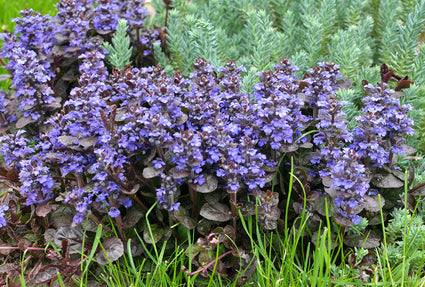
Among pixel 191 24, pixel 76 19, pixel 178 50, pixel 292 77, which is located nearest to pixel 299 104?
pixel 292 77

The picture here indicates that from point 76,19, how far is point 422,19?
2.51 meters

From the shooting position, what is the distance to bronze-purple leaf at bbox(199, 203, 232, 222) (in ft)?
7.71

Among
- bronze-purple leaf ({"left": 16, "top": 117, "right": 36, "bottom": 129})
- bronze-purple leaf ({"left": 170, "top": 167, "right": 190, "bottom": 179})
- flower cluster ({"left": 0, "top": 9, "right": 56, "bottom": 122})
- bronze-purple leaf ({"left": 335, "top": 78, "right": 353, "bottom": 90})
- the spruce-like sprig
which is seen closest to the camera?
bronze-purple leaf ({"left": 170, "top": 167, "right": 190, "bottom": 179})

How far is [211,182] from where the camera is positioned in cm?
230

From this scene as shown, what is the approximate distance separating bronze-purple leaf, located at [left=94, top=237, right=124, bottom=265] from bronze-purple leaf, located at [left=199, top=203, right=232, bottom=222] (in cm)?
48

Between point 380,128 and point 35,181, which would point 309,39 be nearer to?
point 380,128

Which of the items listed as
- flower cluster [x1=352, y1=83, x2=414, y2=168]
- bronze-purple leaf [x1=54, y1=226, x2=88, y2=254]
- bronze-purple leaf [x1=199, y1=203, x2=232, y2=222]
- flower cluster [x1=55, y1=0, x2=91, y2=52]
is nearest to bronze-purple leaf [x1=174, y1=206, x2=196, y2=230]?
bronze-purple leaf [x1=199, y1=203, x2=232, y2=222]

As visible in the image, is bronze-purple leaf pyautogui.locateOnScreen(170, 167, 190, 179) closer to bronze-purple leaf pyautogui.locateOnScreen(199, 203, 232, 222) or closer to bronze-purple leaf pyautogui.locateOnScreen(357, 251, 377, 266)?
bronze-purple leaf pyautogui.locateOnScreen(199, 203, 232, 222)

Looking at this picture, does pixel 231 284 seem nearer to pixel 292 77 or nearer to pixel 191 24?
pixel 292 77

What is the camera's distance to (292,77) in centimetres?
269

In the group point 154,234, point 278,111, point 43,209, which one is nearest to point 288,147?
point 278,111

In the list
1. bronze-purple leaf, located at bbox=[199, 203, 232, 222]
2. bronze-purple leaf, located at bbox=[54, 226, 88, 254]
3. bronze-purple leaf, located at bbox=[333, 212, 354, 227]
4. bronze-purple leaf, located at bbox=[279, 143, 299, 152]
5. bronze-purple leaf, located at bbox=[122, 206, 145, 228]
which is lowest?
bronze-purple leaf, located at bbox=[54, 226, 88, 254]

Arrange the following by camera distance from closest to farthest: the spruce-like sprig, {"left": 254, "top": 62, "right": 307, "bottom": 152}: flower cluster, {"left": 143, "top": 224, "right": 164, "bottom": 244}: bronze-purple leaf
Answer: {"left": 254, "top": 62, "right": 307, "bottom": 152}: flower cluster → {"left": 143, "top": 224, "right": 164, "bottom": 244}: bronze-purple leaf → the spruce-like sprig

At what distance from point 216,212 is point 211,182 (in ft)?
0.66
